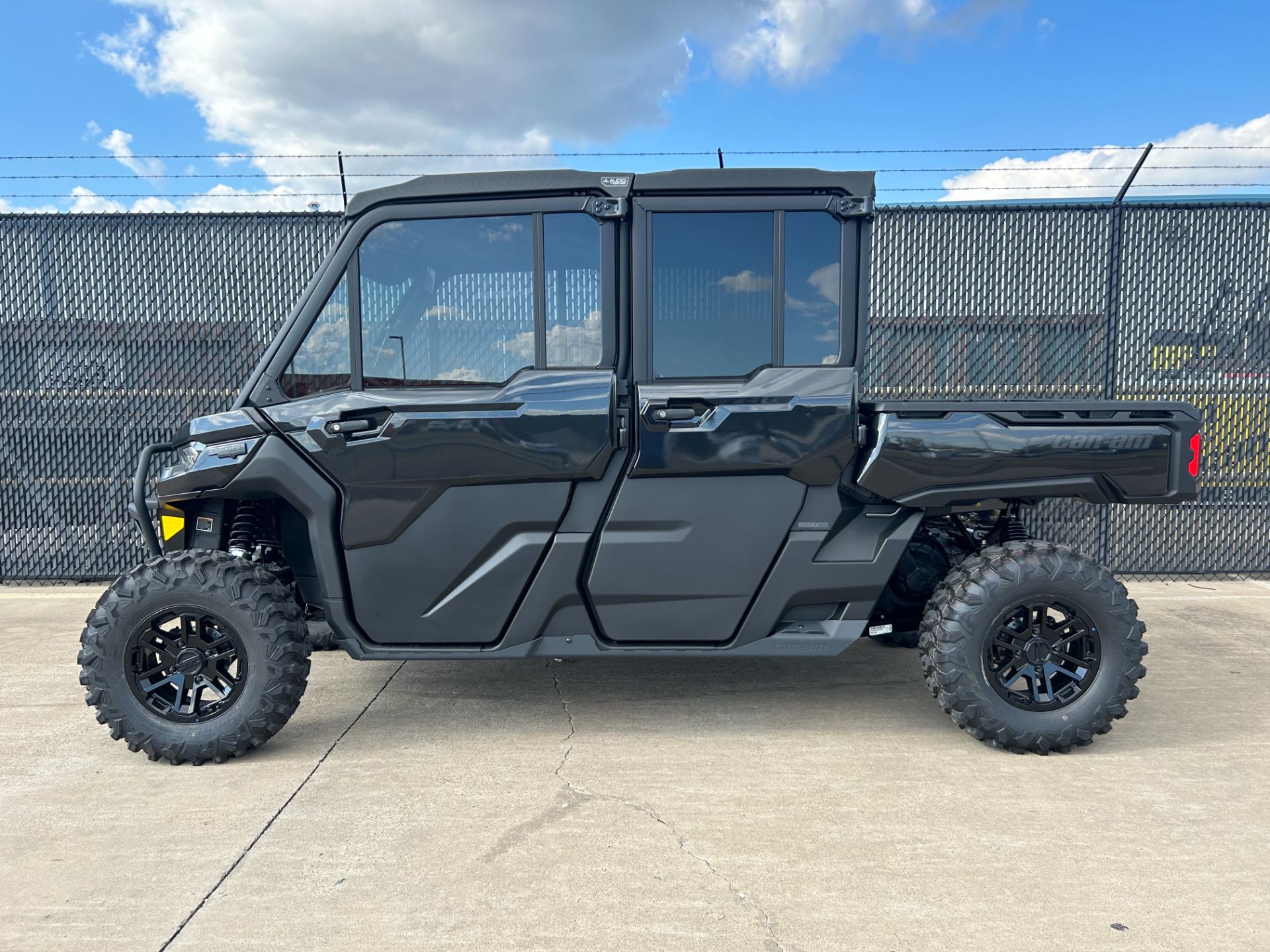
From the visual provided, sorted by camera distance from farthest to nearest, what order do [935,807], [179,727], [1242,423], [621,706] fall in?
1. [1242,423]
2. [621,706]
3. [179,727]
4. [935,807]

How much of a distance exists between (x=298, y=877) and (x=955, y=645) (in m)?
2.54

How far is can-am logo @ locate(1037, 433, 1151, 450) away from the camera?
3314 mm

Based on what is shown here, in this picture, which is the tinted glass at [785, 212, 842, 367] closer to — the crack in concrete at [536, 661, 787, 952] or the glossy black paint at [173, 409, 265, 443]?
the crack in concrete at [536, 661, 787, 952]

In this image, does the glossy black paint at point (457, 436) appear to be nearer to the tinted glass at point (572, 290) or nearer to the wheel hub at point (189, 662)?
the tinted glass at point (572, 290)

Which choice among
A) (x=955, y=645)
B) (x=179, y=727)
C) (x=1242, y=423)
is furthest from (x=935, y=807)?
(x=1242, y=423)

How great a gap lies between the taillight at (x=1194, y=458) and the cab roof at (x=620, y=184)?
169cm

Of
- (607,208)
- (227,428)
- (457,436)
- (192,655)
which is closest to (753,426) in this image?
(607,208)

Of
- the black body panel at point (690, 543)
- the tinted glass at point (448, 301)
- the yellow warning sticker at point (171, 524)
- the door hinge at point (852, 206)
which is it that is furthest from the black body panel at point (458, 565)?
the door hinge at point (852, 206)

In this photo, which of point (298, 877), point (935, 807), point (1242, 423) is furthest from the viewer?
point (1242, 423)

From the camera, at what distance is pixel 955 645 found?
10.9 ft

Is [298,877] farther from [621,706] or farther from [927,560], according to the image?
[927,560]

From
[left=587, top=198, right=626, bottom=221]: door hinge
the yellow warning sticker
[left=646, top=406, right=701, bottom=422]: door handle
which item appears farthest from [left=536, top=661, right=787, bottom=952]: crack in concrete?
[left=587, top=198, right=626, bottom=221]: door hinge

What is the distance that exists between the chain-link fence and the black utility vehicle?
10.8 feet

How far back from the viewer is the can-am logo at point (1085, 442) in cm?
331
